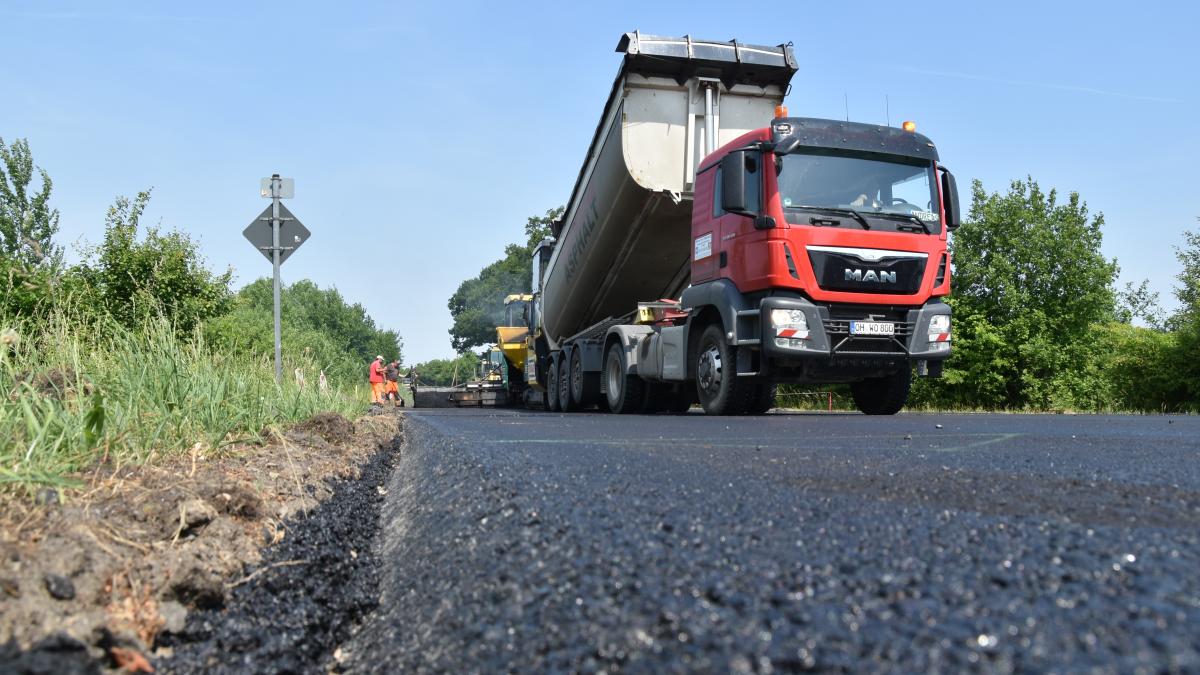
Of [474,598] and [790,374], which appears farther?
[790,374]

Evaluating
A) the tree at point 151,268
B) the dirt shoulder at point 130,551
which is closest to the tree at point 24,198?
the tree at point 151,268

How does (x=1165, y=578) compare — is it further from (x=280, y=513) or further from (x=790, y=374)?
(x=790, y=374)

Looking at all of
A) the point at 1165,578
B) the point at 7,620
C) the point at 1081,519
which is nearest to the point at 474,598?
the point at 7,620

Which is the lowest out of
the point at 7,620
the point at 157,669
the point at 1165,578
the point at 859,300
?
the point at 157,669

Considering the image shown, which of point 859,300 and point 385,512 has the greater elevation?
point 859,300

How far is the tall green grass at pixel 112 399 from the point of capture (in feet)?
9.81

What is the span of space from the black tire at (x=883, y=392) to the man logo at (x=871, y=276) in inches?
53.5

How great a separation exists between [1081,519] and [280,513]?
7.86ft

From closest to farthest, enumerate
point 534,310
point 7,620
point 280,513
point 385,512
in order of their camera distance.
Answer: point 7,620
point 280,513
point 385,512
point 534,310

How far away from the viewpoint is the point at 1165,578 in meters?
1.47

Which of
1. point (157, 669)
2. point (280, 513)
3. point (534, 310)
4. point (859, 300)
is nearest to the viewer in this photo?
point (157, 669)

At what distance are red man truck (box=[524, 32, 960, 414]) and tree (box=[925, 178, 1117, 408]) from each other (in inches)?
993

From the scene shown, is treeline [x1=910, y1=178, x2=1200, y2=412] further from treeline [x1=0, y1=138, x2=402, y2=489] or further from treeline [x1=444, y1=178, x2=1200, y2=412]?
treeline [x1=0, y1=138, x2=402, y2=489]

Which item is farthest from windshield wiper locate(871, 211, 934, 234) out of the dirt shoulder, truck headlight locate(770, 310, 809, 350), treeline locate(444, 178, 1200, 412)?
treeline locate(444, 178, 1200, 412)
